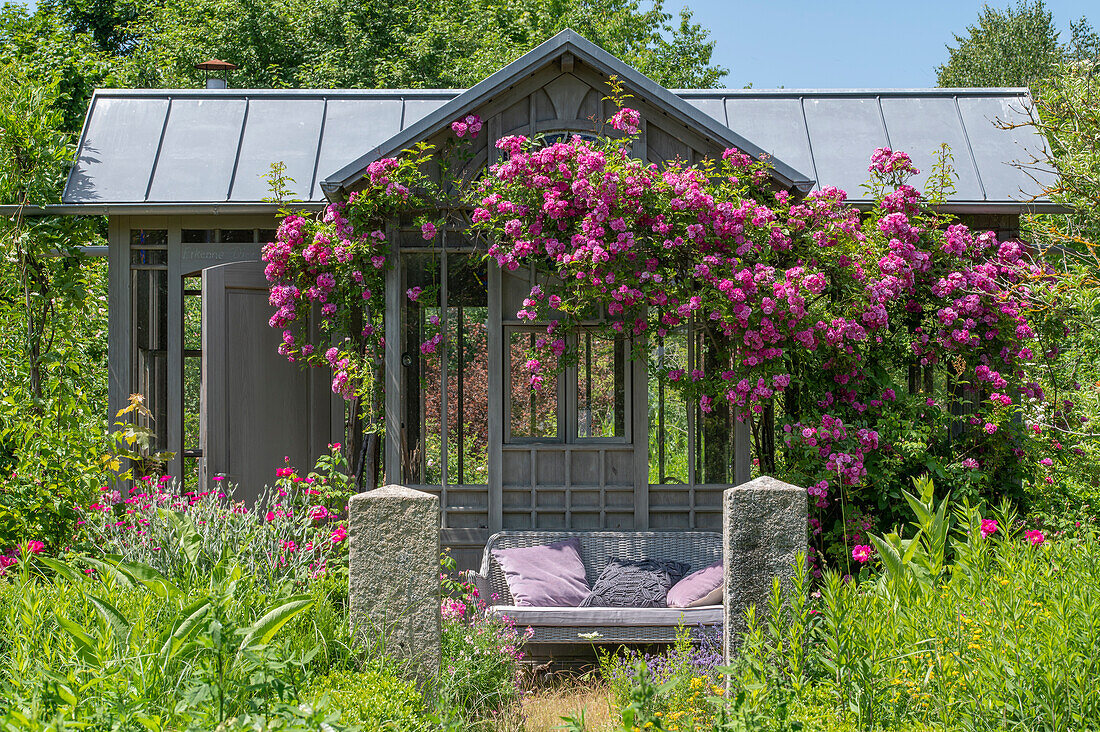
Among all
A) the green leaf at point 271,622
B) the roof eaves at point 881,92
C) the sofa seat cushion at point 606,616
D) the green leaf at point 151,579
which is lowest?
the sofa seat cushion at point 606,616

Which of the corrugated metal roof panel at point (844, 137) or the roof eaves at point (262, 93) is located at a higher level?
the roof eaves at point (262, 93)

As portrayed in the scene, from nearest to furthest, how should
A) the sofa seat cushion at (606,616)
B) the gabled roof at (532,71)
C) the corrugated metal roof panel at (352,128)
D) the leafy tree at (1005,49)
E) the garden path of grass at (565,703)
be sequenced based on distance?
the garden path of grass at (565,703), the sofa seat cushion at (606,616), the gabled roof at (532,71), the corrugated metal roof panel at (352,128), the leafy tree at (1005,49)

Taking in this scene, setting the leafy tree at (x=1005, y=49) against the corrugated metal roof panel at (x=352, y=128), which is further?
the leafy tree at (x=1005, y=49)

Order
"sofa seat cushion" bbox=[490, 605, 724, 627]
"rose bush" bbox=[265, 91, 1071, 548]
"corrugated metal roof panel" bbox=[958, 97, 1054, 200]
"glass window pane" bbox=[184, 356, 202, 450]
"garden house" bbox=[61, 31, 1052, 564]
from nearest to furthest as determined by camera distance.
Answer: "sofa seat cushion" bbox=[490, 605, 724, 627] < "rose bush" bbox=[265, 91, 1071, 548] < "garden house" bbox=[61, 31, 1052, 564] < "corrugated metal roof panel" bbox=[958, 97, 1054, 200] < "glass window pane" bbox=[184, 356, 202, 450]

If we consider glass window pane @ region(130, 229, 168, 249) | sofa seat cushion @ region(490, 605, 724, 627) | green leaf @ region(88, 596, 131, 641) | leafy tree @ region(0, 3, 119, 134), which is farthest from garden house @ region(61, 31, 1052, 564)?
leafy tree @ region(0, 3, 119, 134)

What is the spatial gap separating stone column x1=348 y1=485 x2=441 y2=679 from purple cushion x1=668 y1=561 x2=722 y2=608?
1969mm

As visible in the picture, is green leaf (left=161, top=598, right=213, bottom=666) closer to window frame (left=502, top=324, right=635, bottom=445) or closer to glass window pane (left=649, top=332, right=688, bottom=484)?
window frame (left=502, top=324, right=635, bottom=445)

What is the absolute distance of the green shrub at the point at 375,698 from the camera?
3531mm

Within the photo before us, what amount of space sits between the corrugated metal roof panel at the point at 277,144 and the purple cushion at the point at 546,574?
3531 millimetres

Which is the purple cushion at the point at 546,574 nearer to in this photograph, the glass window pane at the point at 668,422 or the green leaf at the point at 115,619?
the glass window pane at the point at 668,422

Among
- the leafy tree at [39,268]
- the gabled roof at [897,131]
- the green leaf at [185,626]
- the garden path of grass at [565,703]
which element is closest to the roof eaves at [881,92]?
the gabled roof at [897,131]

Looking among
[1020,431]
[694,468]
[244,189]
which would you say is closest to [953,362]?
[1020,431]

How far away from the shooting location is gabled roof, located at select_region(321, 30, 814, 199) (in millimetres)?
6617

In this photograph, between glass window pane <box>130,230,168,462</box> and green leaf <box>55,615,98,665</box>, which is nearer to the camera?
green leaf <box>55,615,98,665</box>
